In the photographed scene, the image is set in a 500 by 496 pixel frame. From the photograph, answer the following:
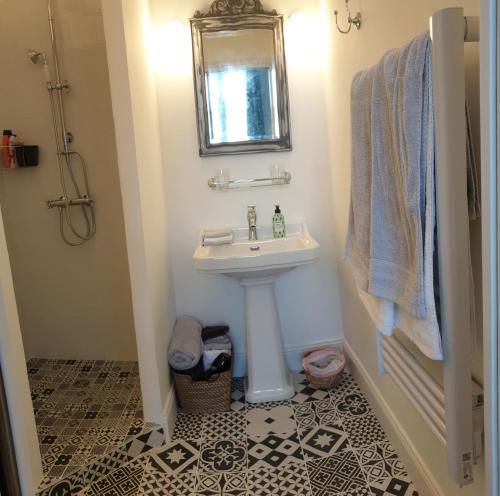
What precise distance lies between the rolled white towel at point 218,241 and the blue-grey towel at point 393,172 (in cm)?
106

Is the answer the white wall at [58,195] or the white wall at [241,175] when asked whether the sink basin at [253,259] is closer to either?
the white wall at [241,175]

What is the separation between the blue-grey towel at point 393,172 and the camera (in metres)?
1.16

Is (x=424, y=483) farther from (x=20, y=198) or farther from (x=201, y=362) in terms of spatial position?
(x=20, y=198)

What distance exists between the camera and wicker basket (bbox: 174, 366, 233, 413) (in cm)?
252

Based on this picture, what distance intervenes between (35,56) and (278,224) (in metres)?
1.63

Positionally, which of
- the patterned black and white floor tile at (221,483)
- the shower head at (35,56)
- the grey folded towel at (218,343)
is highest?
the shower head at (35,56)

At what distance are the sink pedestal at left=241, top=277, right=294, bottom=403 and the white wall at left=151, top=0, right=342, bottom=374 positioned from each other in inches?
11.7

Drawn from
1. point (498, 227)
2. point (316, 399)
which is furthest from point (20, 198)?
point (498, 227)

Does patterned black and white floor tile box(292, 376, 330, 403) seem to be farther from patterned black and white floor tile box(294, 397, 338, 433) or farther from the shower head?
the shower head

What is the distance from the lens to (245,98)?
8.96 feet

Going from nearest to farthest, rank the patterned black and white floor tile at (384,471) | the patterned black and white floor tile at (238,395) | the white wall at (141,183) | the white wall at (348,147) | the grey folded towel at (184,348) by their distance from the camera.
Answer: the white wall at (348,147) → the patterned black and white floor tile at (384,471) → the white wall at (141,183) → the grey folded towel at (184,348) → the patterned black and white floor tile at (238,395)

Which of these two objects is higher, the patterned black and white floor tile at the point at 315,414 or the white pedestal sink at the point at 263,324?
the white pedestal sink at the point at 263,324

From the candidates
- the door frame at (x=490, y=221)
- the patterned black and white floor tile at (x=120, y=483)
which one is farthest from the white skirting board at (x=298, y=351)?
the door frame at (x=490, y=221)

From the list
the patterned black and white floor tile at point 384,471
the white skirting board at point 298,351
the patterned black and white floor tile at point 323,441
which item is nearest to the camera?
the patterned black and white floor tile at point 384,471
